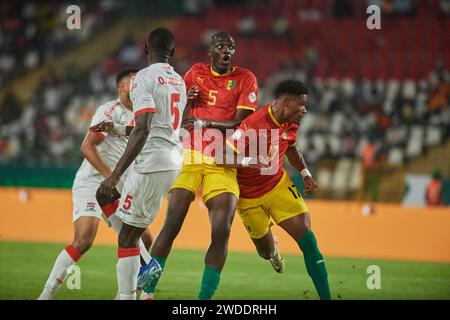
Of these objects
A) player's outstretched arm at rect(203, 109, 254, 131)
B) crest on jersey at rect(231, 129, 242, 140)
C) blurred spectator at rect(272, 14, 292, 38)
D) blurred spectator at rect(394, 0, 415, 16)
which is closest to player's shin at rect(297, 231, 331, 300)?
crest on jersey at rect(231, 129, 242, 140)

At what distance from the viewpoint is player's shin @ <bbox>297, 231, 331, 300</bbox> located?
830cm

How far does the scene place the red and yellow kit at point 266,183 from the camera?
27.7ft

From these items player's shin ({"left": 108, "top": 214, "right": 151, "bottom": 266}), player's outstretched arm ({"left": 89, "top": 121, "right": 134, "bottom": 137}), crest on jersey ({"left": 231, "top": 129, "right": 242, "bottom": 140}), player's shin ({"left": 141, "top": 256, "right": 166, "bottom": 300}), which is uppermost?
player's outstretched arm ({"left": 89, "top": 121, "right": 134, "bottom": 137})

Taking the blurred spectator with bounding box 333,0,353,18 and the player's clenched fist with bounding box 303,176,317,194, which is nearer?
the player's clenched fist with bounding box 303,176,317,194

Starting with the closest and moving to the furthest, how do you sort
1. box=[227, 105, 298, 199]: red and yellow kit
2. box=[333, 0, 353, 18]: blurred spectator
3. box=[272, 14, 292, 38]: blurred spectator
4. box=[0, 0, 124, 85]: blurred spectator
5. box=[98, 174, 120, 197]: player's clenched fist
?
box=[98, 174, 120, 197]: player's clenched fist → box=[227, 105, 298, 199]: red and yellow kit → box=[333, 0, 353, 18]: blurred spectator → box=[272, 14, 292, 38]: blurred spectator → box=[0, 0, 124, 85]: blurred spectator

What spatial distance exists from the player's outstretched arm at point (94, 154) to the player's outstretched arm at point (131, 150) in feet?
4.41

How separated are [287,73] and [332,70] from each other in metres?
1.34

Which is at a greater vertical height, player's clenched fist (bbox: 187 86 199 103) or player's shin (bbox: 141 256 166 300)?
Answer: player's clenched fist (bbox: 187 86 199 103)

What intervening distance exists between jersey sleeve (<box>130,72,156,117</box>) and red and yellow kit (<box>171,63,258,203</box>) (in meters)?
1.22

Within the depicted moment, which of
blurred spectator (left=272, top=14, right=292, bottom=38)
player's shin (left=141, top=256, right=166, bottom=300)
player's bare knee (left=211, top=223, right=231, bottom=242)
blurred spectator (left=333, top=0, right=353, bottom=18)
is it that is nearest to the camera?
player's bare knee (left=211, top=223, right=231, bottom=242)

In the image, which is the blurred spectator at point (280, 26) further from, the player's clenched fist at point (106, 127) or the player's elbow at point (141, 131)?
the player's elbow at point (141, 131)

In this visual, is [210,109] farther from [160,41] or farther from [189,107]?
[160,41]

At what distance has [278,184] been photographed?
8.68m

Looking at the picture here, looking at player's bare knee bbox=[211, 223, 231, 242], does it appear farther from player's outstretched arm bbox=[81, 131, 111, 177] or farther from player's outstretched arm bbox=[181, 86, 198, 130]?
player's outstretched arm bbox=[81, 131, 111, 177]
